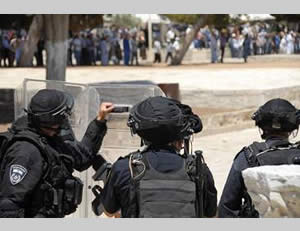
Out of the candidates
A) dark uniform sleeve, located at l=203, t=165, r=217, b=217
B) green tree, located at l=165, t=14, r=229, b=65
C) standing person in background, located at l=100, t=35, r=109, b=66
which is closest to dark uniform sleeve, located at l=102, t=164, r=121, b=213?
dark uniform sleeve, located at l=203, t=165, r=217, b=217

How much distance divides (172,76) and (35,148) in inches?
772

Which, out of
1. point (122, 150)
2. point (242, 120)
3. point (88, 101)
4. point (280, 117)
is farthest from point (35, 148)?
point (242, 120)

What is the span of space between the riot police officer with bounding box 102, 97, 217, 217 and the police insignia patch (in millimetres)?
397

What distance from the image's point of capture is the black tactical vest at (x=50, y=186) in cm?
340

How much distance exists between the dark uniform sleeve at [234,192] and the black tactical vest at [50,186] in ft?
2.43

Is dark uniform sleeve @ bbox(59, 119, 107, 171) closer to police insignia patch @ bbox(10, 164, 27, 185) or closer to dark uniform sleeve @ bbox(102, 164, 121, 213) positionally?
police insignia patch @ bbox(10, 164, 27, 185)

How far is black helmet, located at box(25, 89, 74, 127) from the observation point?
11.6 ft

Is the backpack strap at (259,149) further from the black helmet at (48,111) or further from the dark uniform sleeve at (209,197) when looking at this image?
the black helmet at (48,111)

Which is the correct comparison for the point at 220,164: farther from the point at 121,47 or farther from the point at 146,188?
the point at 121,47

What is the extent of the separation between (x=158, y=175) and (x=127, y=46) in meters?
28.7

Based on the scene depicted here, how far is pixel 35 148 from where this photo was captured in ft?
11.1

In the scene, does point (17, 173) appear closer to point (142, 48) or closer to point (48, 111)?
point (48, 111)

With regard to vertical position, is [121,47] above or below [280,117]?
below

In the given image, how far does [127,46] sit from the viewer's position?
103ft
